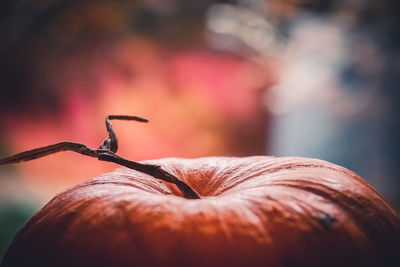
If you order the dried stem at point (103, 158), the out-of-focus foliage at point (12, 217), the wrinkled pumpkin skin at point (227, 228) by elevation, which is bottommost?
the out-of-focus foliage at point (12, 217)

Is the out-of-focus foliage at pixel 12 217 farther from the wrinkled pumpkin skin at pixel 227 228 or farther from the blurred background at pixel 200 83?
the wrinkled pumpkin skin at pixel 227 228

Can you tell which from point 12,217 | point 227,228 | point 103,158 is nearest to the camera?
point 227,228

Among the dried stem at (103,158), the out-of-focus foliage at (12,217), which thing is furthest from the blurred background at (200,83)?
the dried stem at (103,158)

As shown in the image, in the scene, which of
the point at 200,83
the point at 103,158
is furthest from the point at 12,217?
the point at 200,83

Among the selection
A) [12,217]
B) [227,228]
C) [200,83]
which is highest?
[200,83]

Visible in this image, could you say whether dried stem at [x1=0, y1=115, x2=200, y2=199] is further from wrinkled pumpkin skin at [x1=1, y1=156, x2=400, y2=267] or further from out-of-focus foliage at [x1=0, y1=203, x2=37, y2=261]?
out-of-focus foliage at [x1=0, y1=203, x2=37, y2=261]

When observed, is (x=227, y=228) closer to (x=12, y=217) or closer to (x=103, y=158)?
(x=103, y=158)
